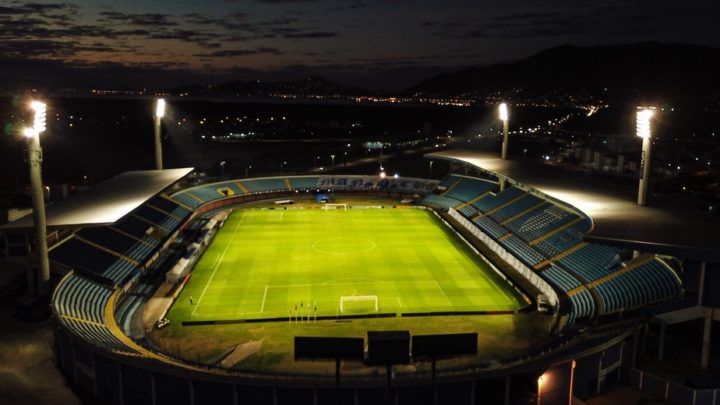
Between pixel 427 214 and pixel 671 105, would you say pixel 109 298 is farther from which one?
pixel 671 105

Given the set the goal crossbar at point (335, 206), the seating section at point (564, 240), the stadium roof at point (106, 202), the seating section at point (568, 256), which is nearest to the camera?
the seating section at point (568, 256)

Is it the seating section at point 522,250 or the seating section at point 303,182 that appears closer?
the seating section at point 522,250

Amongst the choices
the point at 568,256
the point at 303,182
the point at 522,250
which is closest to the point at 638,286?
the point at 568,256

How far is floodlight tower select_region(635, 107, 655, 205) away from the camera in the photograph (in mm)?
29922

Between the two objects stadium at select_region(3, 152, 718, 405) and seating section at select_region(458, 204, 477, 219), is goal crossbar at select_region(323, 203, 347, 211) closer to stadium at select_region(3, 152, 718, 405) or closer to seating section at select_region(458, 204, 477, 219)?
stadium at select_region(3, 152, 718, 405)

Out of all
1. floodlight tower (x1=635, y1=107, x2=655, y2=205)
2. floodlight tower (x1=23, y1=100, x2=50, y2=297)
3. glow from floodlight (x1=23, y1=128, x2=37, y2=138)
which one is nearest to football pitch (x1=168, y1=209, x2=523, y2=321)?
floodlight tower (x1=23, y1=100, x2=50, y2=297)

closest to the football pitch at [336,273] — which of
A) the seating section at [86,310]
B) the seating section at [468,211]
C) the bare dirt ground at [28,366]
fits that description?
the seating section at [468,211]

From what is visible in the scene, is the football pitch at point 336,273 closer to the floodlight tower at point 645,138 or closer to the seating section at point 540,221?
the seating section at point 540,221

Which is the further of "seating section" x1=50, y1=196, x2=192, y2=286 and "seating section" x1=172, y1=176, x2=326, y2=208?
"seating section" x1=172, y1=176, x2=326, y2=208

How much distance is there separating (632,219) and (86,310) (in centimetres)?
2507

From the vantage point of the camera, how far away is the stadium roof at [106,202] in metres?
29.7

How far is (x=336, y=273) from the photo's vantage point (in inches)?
1410

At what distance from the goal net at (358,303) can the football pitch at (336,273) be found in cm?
5

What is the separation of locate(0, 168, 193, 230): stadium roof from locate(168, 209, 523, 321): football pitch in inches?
217
